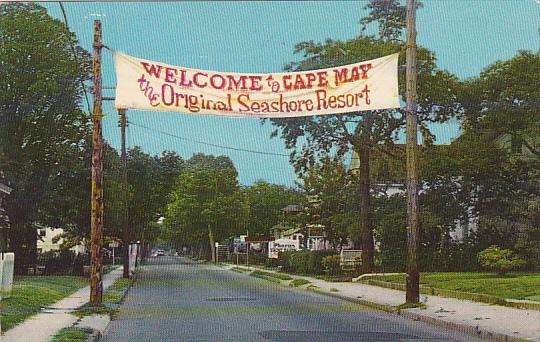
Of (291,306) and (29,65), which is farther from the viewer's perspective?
(29,65)

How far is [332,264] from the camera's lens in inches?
1281

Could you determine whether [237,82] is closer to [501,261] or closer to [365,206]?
[501,261]

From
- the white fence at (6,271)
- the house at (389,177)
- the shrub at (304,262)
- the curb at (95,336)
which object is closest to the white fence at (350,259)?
the shrub at (304,262)

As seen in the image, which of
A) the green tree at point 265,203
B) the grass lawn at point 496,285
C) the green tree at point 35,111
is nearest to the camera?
the grass lawn at point 496,285

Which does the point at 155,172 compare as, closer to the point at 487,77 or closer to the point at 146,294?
the point at 146,294

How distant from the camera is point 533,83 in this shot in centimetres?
2447

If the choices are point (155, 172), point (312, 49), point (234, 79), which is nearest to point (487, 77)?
point (312, 49)

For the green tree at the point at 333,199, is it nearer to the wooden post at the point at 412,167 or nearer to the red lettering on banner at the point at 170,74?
the wooden post at the point at 412,167

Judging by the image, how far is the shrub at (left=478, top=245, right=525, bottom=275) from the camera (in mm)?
22562

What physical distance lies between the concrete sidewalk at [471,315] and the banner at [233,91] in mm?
3964

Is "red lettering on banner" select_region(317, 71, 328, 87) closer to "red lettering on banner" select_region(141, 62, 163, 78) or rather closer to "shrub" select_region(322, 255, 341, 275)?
"red lettering on banner" select_region(141, 62, 163, 78)

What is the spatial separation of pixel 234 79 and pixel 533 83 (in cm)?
1624

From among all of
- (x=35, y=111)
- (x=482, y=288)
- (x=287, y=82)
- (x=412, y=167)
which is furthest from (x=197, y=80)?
(x=35, y=111)

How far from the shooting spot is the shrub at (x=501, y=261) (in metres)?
22.6
